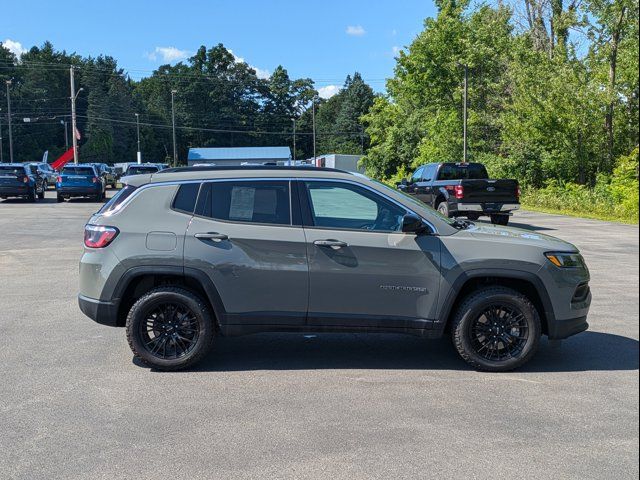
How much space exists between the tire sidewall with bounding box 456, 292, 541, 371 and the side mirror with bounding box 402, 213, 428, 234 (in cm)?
79

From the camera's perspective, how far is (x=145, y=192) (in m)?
5.79

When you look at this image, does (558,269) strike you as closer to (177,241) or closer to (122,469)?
(177,241)

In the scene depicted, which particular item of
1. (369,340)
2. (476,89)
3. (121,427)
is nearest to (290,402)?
(121,427)

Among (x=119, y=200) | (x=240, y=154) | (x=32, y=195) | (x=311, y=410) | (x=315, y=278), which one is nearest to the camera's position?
(x=311, y=410)

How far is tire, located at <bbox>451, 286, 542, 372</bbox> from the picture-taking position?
18.0ft

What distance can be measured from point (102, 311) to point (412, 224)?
9.55 ft

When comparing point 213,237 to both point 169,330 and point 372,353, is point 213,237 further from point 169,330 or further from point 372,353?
point 372,353

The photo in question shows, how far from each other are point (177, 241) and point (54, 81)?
125 meters

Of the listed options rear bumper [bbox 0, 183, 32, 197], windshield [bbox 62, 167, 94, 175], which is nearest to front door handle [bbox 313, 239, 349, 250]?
rear bumper [bbox 0, 183, 32, 197]

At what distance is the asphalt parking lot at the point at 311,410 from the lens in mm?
3828

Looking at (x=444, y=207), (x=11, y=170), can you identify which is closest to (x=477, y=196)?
(x=444, y=207)

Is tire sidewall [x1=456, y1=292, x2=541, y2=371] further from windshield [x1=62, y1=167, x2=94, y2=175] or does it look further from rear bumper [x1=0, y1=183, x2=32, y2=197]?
windshield [x1=62, y1=167, x2=94, y2=175]

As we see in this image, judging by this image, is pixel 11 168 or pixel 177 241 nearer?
pixel 177 241

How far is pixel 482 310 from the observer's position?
5.53 m
